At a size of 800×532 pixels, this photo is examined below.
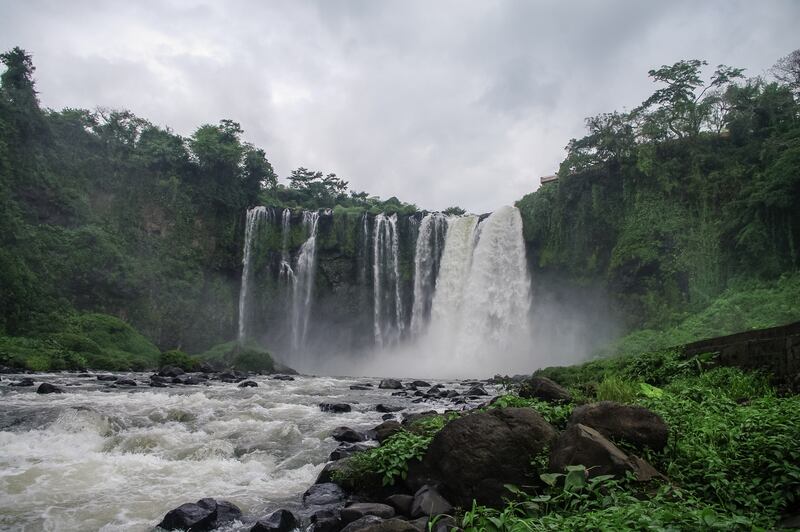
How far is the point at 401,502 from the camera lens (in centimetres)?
552

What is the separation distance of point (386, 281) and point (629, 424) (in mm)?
30667

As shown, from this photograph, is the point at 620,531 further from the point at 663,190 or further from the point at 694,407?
the point at 663,190

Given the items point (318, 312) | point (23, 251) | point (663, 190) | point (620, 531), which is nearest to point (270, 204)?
point (318, 312)

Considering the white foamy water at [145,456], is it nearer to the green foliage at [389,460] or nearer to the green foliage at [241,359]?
the green foliage at [389,460]

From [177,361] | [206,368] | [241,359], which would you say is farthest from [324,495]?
[241,359]

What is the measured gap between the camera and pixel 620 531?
3127 millimetres

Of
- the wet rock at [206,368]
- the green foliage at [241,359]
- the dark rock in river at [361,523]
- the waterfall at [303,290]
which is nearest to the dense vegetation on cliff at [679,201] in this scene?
the waterfall at [303,290]

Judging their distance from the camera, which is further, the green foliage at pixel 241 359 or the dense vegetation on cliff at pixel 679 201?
the green foliage at pixel 241 359

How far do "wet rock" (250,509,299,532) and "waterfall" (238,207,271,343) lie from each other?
3213 centimetres

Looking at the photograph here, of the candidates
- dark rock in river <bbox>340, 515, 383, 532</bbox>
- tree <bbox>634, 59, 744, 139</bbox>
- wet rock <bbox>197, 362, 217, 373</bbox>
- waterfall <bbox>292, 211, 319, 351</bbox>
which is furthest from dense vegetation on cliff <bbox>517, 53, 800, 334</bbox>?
dark rock in river <bbox>340, 515, 383, 532</bbox>

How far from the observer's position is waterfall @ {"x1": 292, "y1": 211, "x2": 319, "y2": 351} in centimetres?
3609

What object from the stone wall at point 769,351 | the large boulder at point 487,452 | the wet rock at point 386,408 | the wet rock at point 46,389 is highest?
the stone wall at point 769,351

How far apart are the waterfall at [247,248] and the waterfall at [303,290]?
3661 mm

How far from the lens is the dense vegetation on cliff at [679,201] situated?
854 inches
